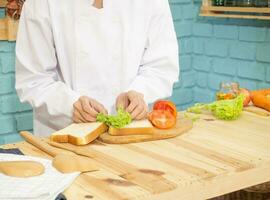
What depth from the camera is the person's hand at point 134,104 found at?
117cm

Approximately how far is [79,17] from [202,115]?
403 millimetres

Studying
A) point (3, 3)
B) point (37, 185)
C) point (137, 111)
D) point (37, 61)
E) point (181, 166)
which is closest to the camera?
point (37, 185)

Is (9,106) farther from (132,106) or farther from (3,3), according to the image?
(132,106)

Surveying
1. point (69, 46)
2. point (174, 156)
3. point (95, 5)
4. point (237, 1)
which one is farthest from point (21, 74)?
point (237, 1)

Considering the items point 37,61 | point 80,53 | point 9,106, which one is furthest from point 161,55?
point 9,106

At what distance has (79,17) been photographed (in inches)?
51.3

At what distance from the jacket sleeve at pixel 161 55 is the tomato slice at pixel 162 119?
20 cm

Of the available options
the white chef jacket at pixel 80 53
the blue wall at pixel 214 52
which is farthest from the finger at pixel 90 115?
the blue wall at pixel 214 52

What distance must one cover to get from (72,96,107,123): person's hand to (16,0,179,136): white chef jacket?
9cm

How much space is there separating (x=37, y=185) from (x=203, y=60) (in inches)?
58.9

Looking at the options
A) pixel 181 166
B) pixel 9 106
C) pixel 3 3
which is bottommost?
pixel 9 106

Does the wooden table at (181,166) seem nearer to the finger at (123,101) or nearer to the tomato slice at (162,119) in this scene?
the tomato slice at (162,119)

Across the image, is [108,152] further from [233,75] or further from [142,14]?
[233,75]

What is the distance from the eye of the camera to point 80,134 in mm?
1068
